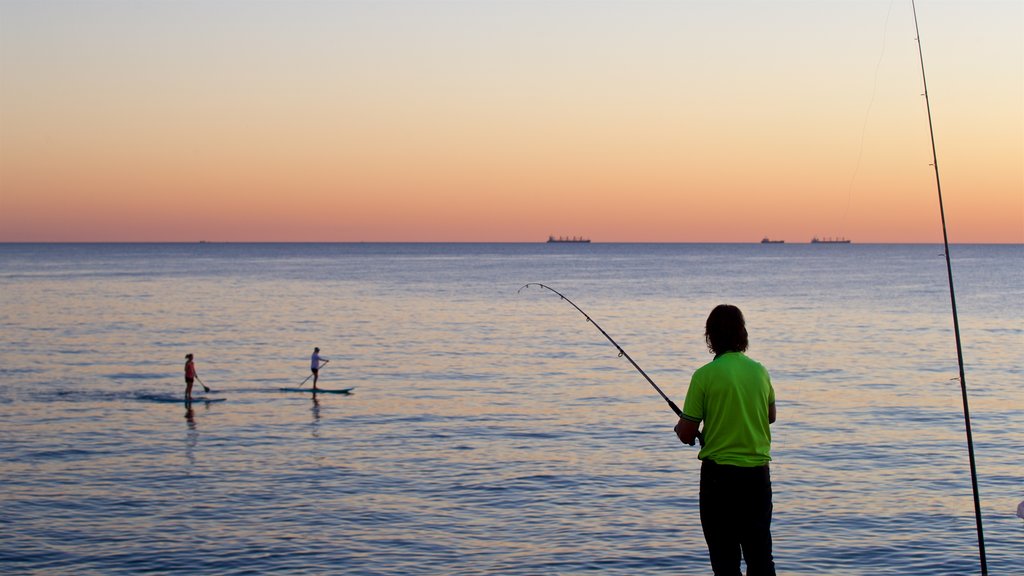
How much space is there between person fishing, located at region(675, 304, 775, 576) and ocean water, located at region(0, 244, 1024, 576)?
6002 millimetres

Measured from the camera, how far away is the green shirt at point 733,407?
593 centimetres

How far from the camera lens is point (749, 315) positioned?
5519cm

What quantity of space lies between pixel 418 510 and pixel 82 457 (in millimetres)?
7358

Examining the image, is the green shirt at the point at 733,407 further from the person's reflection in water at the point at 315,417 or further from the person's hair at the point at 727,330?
the person's reflection in water at the point at 315,417

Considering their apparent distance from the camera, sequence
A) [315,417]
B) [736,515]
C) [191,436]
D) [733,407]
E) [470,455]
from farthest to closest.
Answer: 1. [315,417]
2. [191,436]
3. [470,455]
4. [736,515]
5. [733,407]

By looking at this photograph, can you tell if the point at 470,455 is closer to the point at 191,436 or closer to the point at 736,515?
the point at 191,436

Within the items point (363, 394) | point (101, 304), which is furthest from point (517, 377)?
point (101, 304)

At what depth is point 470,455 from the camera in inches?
719

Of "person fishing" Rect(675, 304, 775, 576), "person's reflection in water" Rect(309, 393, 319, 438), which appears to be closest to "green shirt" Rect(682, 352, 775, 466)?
"person fishing" Rect(675, 304, 775, 576)

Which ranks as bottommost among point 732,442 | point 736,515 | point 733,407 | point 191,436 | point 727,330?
point 191,436

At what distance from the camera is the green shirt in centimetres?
593

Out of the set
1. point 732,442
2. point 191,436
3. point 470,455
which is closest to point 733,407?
point 732,442

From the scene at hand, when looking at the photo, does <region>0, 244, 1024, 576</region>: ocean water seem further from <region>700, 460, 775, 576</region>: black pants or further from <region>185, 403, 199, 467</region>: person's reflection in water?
<region>700, 460, 775, 576</region>: black pants

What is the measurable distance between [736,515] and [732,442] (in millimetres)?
454
